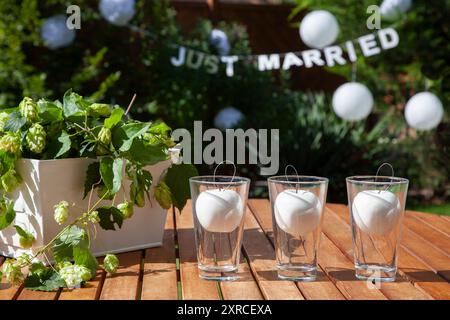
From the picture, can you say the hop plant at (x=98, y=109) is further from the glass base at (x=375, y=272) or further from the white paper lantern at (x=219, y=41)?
the white paper lantern at (x=219, y=41)

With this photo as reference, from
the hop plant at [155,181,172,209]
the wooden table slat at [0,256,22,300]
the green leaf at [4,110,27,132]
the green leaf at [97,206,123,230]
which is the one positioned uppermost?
the green leaf at [4,110,27,132]

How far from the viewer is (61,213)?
0.94 m

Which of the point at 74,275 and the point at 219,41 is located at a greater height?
the point at 219,41

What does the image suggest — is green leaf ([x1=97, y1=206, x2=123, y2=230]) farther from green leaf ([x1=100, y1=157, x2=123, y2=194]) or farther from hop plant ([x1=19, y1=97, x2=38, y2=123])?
hop plant ([x1=19, y1=97, x2=38, y2=123])

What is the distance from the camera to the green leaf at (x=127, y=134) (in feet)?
3.23

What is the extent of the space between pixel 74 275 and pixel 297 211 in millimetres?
317

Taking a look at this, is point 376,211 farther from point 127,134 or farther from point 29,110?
point 29,110

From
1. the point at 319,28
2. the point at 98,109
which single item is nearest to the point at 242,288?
the point at 98,109

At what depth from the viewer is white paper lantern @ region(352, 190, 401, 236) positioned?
92 cm

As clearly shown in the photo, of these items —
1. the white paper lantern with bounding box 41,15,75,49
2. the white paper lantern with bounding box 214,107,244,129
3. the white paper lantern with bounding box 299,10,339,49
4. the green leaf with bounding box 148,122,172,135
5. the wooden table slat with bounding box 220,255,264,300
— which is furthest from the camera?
the white paper lantern with bounding box 214,107,244,129

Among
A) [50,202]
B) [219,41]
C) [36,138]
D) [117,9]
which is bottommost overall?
[50,202]

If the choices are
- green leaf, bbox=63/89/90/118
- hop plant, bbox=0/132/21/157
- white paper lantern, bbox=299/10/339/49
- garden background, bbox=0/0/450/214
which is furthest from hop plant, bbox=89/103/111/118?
garden background, bbox=0/0/450/214
